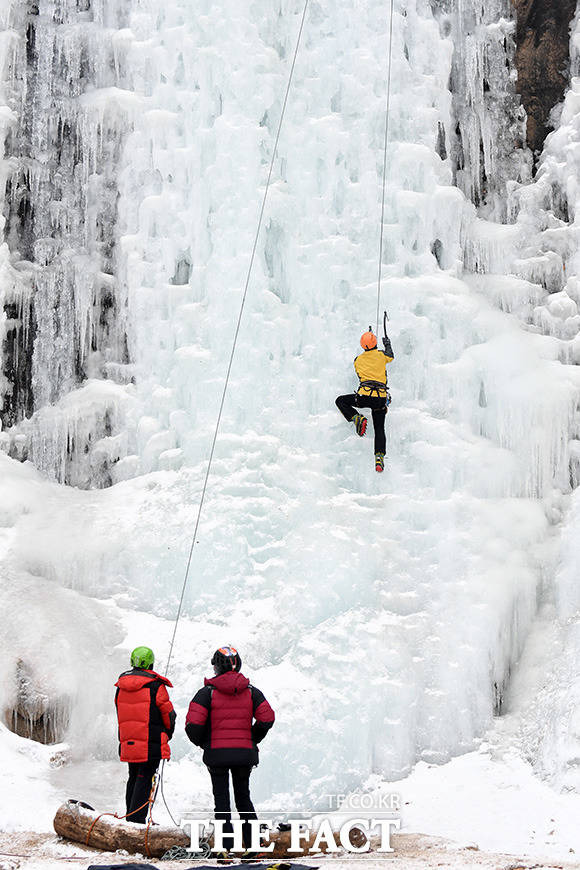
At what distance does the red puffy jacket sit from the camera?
521 cm

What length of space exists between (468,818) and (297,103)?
6.57m

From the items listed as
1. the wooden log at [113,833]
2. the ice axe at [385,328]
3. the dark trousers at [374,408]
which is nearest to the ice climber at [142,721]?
the wooden log at [113,833]

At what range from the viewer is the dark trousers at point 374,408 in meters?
7.93

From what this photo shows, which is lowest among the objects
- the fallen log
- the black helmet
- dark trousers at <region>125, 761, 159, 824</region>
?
the fallen log

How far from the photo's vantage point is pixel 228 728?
480 cm

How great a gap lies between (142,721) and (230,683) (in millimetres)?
733

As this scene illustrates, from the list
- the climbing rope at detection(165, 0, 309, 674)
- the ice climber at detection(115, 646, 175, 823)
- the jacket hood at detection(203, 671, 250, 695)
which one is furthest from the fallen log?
the climbing rope at detection(165, 0, 309, 674)

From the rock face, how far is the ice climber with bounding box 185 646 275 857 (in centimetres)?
757

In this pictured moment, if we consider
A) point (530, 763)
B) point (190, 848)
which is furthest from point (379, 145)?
point (190, 848)

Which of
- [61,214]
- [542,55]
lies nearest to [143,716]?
[61,214]

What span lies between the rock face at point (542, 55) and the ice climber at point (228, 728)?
7.57m

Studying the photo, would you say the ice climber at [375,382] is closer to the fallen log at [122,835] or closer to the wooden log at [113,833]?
the fallen log at [122,835]

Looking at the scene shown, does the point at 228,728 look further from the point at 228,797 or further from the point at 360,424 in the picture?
the point at 360,424

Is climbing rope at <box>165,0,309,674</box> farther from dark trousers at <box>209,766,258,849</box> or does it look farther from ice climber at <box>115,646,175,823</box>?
dark trousers at <box>209,766,258,849</box>
